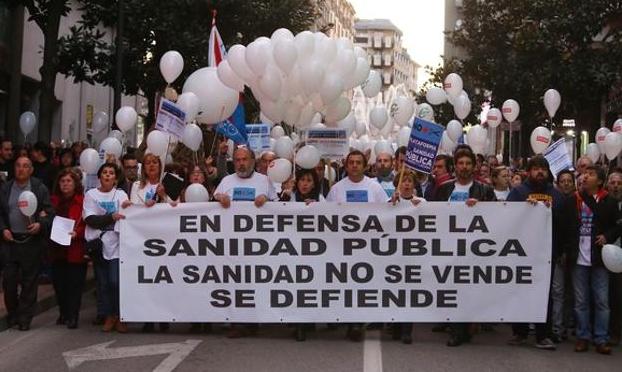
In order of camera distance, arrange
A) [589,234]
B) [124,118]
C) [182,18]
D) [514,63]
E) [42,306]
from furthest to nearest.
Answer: [514,63]
[182,18]
[124,118]
[42,306]
[589,234]

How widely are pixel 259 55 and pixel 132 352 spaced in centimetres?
327

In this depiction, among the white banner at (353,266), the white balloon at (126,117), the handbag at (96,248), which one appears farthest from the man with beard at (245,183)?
the white balloon at (126,117)

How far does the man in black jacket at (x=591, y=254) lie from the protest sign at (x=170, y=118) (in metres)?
4.04

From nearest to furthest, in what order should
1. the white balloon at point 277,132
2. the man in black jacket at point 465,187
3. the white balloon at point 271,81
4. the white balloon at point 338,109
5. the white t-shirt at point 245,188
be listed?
the man in black jacket at point 465,187 → the white t-shirt at point 245,188 → the white balloon at point 271,81 → the white balloon at point 338,109 → the white balloon at point 277,132

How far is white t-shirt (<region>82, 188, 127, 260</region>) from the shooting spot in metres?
9.29

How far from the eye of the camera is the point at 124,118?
468 inches

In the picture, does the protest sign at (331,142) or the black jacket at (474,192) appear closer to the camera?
the black jacket at (474,192)

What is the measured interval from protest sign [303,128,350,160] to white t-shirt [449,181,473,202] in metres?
1.41

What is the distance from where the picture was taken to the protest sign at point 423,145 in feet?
29.9

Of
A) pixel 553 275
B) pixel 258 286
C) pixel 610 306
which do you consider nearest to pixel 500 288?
pixel 553 275

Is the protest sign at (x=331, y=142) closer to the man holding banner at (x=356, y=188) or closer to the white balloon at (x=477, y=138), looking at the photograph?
the man holding banner at (x=356, y=188)

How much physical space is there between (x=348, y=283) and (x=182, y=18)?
13.8m

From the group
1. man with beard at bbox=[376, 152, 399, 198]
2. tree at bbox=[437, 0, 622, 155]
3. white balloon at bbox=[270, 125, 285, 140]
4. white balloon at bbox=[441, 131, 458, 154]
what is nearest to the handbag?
man with beard at bbox=[376, 152, 399, 198]

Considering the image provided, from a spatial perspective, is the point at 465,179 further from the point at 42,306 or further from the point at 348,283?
the point at 42,306
